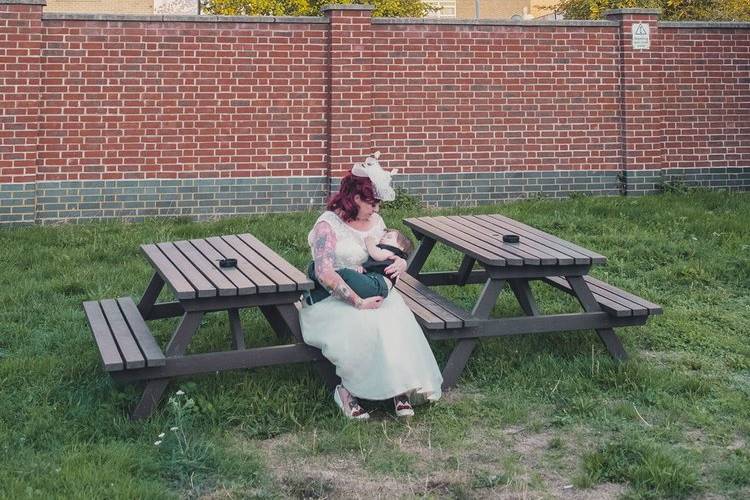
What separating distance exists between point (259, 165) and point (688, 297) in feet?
18.5

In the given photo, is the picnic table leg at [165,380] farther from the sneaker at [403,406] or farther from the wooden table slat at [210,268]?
the sneaker at [403,406]

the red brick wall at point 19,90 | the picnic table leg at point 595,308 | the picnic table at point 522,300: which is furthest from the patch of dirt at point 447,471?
the red brick wall at point 19,90

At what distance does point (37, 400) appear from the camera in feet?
15.5

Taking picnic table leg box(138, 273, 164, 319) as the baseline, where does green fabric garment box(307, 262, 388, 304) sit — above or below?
above

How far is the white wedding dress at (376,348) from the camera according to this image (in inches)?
180

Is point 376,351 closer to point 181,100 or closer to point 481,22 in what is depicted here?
point 181,100

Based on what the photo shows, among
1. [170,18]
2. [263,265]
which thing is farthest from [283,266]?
[170,18]

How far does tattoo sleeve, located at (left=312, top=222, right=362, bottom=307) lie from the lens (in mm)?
4730

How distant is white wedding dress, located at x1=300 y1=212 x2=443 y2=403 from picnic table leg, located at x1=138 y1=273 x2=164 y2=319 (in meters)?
1.21

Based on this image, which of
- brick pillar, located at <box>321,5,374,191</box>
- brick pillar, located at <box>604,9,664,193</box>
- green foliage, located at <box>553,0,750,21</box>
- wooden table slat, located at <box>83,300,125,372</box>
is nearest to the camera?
wooden table slat, located at <box>83,300,125,372</box>

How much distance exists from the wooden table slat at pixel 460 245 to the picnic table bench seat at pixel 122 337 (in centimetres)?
180

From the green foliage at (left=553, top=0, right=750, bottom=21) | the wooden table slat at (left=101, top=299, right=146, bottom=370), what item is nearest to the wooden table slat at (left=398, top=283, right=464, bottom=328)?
the wooden table slat at (left=101, top=299, right=146, bottom=370)

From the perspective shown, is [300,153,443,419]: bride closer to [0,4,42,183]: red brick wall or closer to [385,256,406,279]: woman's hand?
[385,256,406,279]: woman's hand

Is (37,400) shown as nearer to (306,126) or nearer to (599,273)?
Result: (599,273)
